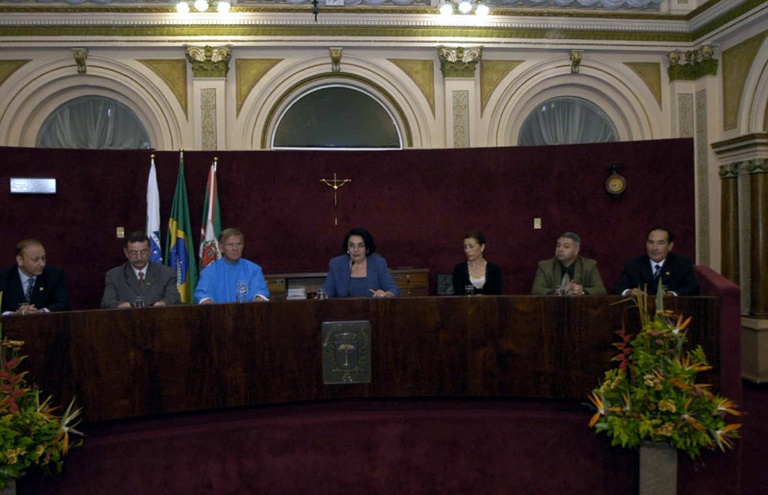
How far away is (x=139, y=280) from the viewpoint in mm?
3693

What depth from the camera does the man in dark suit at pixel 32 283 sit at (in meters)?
3.59

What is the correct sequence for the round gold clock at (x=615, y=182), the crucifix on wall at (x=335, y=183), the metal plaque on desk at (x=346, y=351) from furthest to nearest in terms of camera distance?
1. the crucifix on wall at (x=335, y=183)
2. the round gold clock at (x=615, y=182)
3. the metal plaque on desk at (x=346, y=351)

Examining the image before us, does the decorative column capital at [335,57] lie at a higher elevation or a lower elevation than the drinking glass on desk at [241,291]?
higher

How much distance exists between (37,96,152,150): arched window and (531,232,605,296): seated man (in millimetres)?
5630

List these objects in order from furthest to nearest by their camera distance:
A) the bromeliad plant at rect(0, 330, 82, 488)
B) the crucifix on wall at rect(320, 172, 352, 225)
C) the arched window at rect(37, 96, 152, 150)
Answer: the arched window at rect(37, 96, 152, 150) < the crucifix on wall at rect(320, 172, 352, 225) < the bromeliad plant at rect(0, 330, 82, 488)

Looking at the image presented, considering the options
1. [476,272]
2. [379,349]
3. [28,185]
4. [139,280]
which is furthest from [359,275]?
[28,185]

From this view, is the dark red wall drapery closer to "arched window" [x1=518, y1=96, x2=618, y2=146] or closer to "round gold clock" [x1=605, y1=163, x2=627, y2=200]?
"round gold clock" [x1=605, y1=163, x2=627, y2=200]

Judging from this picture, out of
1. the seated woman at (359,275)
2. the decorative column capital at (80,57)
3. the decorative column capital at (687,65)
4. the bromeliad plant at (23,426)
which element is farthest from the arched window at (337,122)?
the bromeliad plant at (23,426)

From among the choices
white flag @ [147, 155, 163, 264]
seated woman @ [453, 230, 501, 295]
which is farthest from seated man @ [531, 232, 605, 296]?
white flag @ [147, 155, 163, 264]

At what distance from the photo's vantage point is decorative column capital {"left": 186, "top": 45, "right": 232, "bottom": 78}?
7.18 metres

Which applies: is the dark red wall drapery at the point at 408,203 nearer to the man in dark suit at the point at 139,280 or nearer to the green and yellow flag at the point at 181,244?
the green and yellow flag at the point at 181,244

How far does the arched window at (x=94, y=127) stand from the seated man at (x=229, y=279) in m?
4.54

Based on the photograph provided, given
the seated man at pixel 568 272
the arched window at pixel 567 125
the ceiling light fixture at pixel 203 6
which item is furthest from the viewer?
the arched window at pixel 567 125

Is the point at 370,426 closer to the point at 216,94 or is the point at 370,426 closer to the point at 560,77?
the point at 216,94
